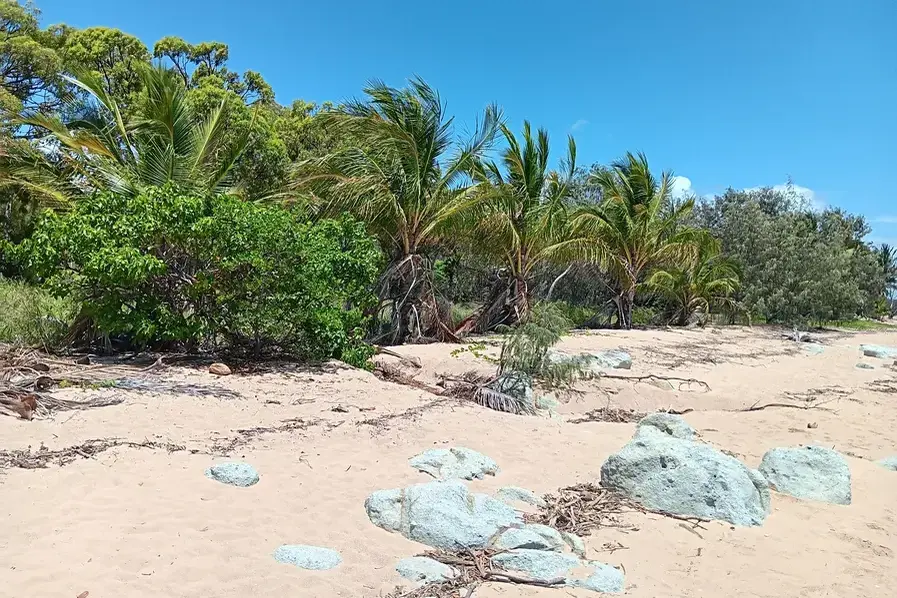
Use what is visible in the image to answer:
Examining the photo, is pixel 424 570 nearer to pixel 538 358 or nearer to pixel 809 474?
pixel 809 474

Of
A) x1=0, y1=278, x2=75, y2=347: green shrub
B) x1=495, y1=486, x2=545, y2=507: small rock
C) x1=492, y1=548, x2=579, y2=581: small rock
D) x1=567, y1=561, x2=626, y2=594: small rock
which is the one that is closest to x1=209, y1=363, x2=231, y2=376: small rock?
x1=0, y1=278, x2=75, y2=347: green shrub

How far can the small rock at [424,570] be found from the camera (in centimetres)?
375

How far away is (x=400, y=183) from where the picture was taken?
45.4ft

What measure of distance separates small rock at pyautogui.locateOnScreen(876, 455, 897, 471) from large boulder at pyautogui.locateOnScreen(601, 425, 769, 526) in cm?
219

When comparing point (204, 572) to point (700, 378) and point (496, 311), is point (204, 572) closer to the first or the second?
point (700, 378)

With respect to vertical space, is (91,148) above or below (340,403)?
above

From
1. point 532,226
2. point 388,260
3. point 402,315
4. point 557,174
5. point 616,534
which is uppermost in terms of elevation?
point 557,174

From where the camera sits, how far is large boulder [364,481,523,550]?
166 inches

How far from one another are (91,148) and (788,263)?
24.4m

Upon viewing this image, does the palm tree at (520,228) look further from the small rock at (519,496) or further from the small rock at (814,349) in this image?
the small rock at (519,496)

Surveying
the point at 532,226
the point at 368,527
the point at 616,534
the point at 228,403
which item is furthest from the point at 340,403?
the point at 532,226

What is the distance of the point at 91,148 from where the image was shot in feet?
34.6

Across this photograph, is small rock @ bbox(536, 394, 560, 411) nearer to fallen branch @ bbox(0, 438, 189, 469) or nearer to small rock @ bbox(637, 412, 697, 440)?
small rock @ bbox(637, 412, 697, 440)

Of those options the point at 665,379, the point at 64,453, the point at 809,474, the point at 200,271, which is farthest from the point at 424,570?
the point at 665,379
